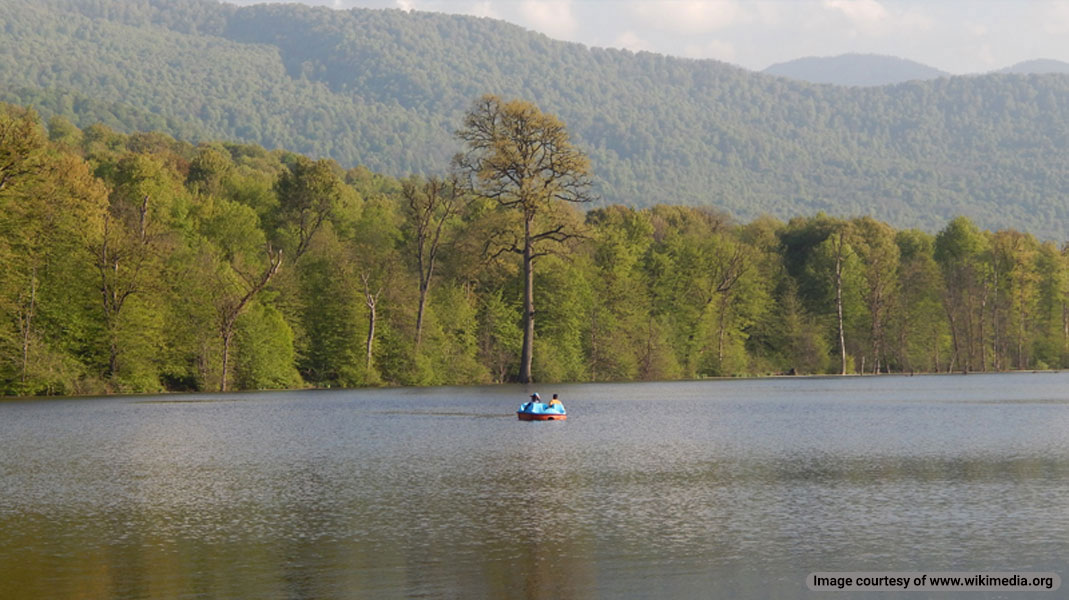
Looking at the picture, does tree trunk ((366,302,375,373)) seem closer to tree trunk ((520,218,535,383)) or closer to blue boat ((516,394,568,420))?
tree trunk ((520,218,535,383))

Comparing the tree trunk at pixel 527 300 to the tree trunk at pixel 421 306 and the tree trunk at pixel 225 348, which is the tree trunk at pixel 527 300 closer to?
the tree trunk at pixel 421 306

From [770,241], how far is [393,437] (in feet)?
342

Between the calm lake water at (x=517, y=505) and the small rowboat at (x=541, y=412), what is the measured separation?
0.86m

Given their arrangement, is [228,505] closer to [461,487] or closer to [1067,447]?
[461,487]

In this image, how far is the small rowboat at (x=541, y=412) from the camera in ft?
187

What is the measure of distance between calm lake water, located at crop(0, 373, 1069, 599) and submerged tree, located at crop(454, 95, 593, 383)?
3668cm

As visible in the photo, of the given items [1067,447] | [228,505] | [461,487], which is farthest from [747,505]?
[1067,447]

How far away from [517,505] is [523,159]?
6360 cm

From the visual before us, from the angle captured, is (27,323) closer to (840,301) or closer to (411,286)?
(411,286)

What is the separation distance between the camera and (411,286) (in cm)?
10194

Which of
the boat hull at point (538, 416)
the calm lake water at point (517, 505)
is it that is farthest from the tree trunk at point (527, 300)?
the calm lake water at point (517, 505)

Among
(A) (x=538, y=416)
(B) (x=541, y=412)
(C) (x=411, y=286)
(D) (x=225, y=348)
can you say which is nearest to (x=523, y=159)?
(C) (x=411, y=286)

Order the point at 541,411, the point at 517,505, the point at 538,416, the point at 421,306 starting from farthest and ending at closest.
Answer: the point at 421,306 → the point at 541,411 → the point at 538,416 → the point at 517,505

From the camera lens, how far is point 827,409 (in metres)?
64.3
